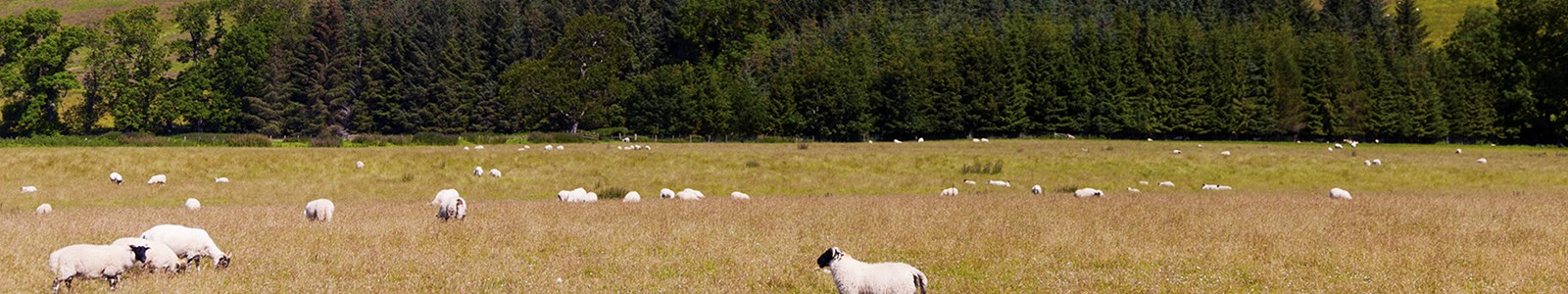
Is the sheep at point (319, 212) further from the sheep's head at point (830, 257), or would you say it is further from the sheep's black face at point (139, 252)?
the sheep's head at point (830, 257)

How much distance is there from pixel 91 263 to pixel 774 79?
9498cm

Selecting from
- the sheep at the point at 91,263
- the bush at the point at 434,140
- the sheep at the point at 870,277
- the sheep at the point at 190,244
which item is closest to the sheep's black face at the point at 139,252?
the sheep at the point at 91,263

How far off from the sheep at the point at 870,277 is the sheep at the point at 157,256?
8.07m

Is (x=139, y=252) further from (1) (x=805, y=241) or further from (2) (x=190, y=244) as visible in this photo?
(1) (x=805, y=241)

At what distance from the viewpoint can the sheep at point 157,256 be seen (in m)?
11.4

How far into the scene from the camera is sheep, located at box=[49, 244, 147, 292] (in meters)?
10.5

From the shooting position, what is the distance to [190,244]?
12.6 meters

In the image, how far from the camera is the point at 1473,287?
1145 cm

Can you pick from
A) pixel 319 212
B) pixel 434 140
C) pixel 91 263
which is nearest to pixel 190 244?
pixel 91 263

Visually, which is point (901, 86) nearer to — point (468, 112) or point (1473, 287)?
point (468, 112)

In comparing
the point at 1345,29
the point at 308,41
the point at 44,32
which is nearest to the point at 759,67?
the point at 308,41

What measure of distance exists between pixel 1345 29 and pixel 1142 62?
59.6m

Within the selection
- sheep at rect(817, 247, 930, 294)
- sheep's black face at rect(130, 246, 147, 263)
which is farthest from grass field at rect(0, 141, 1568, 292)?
sheep at rect(817, 247, 930, 294)

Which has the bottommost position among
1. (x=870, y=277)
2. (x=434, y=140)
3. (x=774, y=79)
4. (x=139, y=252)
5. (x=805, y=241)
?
(x=805, y=241)
